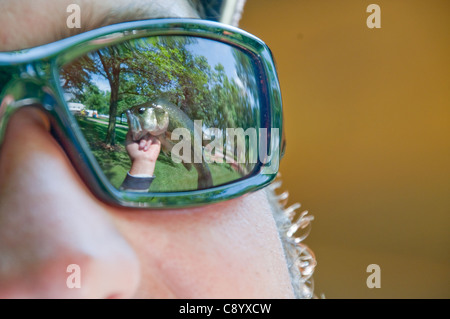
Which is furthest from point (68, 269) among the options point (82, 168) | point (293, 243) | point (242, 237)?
point (293, 243)

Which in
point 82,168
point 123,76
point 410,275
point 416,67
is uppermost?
point 416,67

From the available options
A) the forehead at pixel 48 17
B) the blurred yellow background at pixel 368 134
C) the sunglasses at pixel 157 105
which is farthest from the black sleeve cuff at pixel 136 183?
the blurred yellow background at pixel 368 134

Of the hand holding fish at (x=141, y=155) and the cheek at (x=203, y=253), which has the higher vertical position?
the hand holding fish at (x=141, y=155)

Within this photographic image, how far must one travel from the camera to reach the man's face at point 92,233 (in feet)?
1.85

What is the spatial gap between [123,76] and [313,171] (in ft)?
8.48

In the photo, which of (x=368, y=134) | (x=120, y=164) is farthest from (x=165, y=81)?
(x=368, y=134)

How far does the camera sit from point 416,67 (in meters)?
2.65

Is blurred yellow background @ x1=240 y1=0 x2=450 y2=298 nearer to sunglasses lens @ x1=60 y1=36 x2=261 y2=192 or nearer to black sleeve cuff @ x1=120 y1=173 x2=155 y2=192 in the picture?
sunglasses lens @ x1=60 y1=36 x2=261 y2=192

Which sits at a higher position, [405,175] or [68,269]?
[68,269]

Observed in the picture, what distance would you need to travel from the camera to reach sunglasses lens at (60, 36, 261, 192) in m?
0.63

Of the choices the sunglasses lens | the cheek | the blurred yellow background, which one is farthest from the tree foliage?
the blurred yellow background

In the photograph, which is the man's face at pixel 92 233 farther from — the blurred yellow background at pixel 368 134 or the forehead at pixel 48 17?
the blurred yellow background at pixel 368 134

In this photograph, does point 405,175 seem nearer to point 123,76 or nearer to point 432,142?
point 432,142

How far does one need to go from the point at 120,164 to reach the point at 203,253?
19 cm
